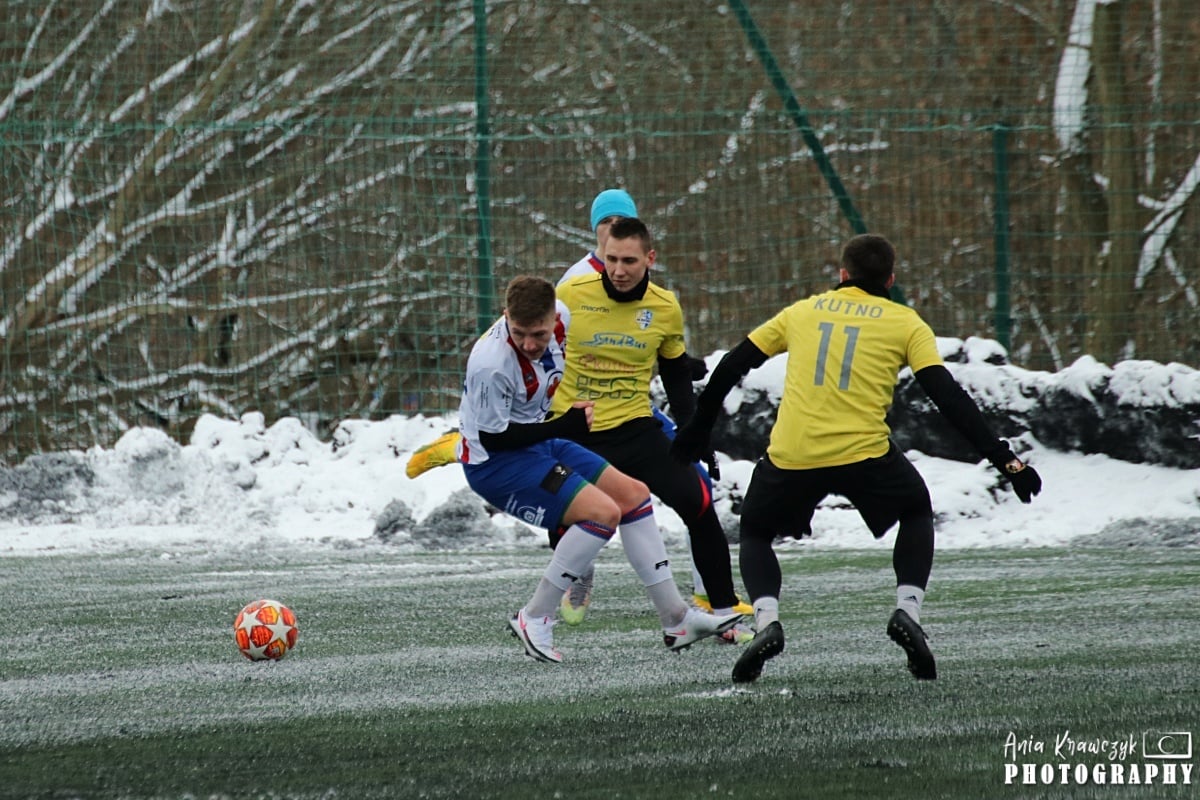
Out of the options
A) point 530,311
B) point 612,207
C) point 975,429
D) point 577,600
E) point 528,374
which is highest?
point 612,207

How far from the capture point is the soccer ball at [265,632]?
599 cm

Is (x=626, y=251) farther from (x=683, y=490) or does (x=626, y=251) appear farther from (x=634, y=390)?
(x=683, y=490)

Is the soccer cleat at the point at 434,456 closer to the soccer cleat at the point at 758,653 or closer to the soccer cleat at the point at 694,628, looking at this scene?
the soccer cleat at the point at 694,628

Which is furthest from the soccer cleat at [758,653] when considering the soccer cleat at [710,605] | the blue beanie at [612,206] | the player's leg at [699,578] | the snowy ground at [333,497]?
the snowy ground at [333,497]

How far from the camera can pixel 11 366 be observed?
13.4 m

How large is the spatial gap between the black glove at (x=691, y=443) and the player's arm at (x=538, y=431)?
32cm

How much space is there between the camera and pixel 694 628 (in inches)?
232

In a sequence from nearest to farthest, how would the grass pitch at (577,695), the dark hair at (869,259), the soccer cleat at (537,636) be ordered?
the grass pitch at (577,695) < the dark hair at (869,259) < the soccer cleat at (537,636)

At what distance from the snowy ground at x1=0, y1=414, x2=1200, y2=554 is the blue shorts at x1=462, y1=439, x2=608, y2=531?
4.54 meters

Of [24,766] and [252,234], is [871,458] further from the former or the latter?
[252,234]

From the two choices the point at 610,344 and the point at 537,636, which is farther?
the point at 610,344

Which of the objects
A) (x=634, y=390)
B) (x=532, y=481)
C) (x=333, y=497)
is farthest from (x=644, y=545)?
(x=333, y=497)

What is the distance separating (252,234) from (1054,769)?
10874 mm

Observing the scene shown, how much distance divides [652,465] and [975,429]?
1796mm
